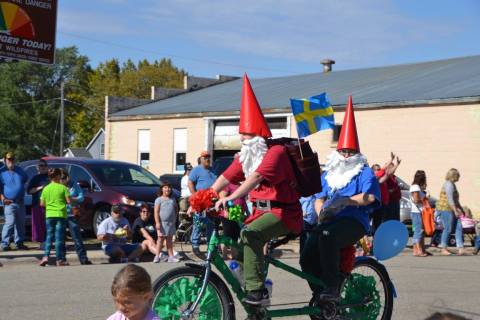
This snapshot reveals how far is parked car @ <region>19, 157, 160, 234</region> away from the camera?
55.7 feet

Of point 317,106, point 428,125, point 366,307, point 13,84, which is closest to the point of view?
point 366,307

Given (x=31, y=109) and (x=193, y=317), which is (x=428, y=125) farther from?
(x=31, y=109)

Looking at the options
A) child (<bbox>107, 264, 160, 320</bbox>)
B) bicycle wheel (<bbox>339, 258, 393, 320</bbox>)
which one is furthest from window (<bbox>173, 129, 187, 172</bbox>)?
child (<bbox>107, 264, 160, 320</bbox>)

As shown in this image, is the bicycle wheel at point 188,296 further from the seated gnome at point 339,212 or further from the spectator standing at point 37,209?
the spectator standing at point 37,209

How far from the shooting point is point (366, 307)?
734cm

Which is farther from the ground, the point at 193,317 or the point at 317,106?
the point at 317,106

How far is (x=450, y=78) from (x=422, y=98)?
3.06 meters

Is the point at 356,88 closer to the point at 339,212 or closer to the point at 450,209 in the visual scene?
the point at 450,209

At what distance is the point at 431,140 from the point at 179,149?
14.4 m

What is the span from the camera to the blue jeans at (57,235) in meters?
13.1

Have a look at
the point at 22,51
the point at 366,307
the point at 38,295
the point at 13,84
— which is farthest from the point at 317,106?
the point at 13,84

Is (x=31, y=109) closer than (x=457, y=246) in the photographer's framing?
No

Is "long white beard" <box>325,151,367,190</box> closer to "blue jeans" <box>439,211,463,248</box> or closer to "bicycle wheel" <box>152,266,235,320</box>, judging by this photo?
"bicycle wheel" <box>152,266,235,320</box>

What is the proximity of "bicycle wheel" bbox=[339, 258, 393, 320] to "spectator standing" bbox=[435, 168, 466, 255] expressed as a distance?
9400mm
